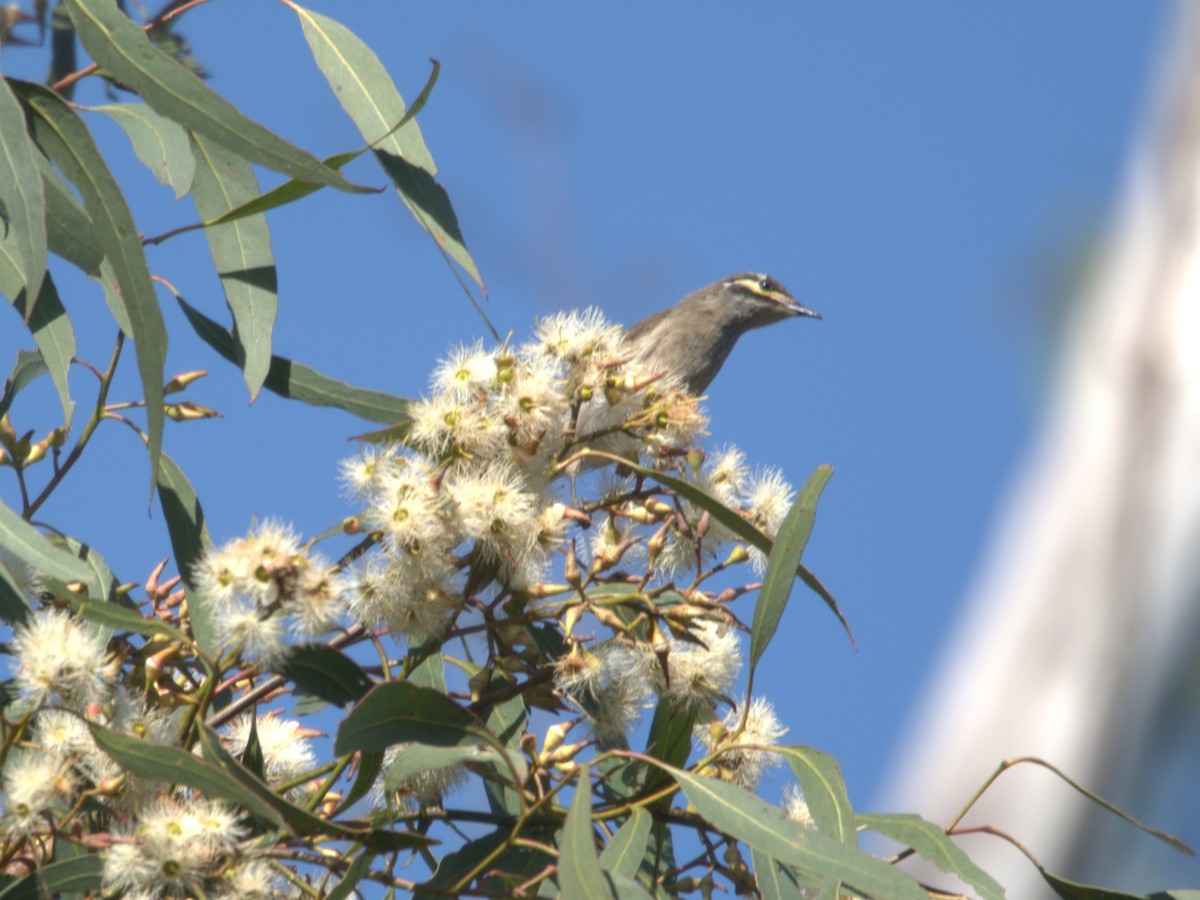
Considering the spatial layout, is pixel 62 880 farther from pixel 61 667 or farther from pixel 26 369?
pixel 26 369

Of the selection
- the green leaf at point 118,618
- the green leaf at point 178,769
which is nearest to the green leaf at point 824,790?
the green leaf at point 178,769

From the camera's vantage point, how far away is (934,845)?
5.53ft

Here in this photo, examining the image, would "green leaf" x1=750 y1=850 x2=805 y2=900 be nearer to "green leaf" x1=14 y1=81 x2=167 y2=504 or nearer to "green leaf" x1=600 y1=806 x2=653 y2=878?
"green leaf" x1=600 y1=806 x2=653 y2=878

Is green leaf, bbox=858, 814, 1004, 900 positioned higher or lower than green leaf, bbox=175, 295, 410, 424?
lower

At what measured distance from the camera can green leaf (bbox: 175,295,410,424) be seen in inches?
75.7

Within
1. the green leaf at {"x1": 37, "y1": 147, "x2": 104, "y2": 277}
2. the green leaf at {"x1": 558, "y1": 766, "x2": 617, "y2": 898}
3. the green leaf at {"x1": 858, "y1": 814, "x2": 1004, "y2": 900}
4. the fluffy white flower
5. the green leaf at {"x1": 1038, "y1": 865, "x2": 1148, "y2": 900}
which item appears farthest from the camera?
the green leaf at {"x1": 37, "y1": 147, "x2": 104, "y2": 277}

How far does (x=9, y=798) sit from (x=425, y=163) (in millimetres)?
1093

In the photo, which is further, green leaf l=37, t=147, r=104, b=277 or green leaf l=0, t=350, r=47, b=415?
green leaf l=0, t=350, r=47, b=415

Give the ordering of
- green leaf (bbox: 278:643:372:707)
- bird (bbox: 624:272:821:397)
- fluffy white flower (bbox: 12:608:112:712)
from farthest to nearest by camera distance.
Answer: bird (bbox: 624:272:821:397) → green leaf (bbox: 278:643:372:707) → fluffy white flower (bbox: 12:608:112:712)

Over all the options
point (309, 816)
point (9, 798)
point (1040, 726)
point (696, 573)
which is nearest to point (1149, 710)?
point (1040, 726)

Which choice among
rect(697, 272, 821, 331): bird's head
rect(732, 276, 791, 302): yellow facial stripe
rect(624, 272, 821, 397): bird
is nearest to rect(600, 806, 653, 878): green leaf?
rect(624, 272, 821, 397): bird

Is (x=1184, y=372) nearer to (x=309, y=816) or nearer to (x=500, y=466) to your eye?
(x=500, y=466)

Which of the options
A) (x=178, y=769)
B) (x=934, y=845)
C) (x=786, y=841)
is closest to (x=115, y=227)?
(x=178, y=769)

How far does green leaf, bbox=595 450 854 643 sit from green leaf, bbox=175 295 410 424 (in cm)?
35
